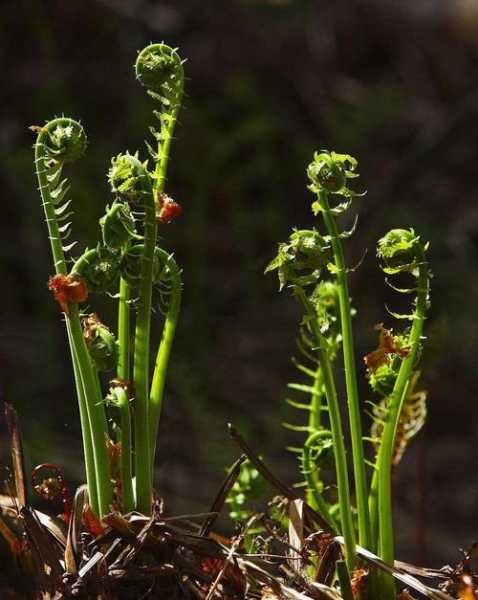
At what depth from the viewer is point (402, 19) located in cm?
520

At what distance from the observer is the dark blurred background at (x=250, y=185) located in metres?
3.48

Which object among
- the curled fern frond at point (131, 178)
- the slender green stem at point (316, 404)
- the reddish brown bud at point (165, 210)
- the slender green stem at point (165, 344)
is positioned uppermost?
the curled fern frond at point (131, 178)

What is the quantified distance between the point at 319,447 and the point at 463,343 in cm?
293

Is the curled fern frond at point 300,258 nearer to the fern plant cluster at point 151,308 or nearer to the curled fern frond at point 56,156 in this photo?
the fern plant cluster at point 151,308

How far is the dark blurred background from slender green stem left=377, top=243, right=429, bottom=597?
210 cm

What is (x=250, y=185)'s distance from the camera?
4.58m

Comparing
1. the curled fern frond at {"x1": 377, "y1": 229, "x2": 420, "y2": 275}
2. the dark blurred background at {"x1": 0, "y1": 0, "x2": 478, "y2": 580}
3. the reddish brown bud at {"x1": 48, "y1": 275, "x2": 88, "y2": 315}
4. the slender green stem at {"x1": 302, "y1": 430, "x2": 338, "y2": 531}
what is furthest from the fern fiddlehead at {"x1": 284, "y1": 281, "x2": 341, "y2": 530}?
the dark blurred background at {"x1": 0, "y1": 0, "x2": 478, "y2": 580}

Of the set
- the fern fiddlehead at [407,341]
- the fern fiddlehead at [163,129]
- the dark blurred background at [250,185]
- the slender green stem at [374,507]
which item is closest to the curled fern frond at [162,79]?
the fern fiddlehead at [163,129]

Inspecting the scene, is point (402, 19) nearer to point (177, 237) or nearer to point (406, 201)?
point (406, 201)

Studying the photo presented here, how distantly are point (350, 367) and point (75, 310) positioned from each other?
24 centimetres

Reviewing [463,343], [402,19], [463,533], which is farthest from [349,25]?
[463,533]

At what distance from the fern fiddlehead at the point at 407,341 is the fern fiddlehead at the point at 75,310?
0.24 meters

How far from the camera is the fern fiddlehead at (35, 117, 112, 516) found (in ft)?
2.85

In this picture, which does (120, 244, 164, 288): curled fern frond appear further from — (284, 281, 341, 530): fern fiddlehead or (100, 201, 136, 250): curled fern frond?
(284, 281, 341, 530): fern fiddlehead
